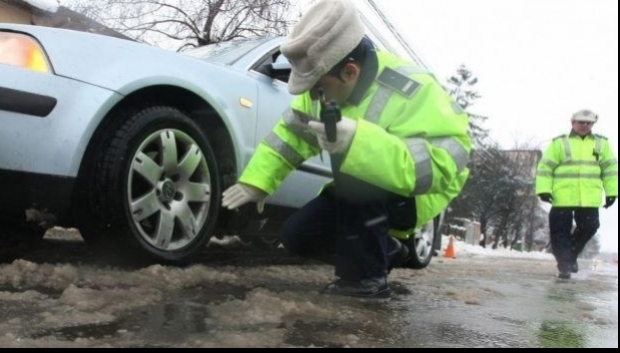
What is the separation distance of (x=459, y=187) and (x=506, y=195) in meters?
18.3

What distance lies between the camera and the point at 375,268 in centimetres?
213

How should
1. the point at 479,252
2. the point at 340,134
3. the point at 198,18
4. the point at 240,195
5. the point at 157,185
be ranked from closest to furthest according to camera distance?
1. the point at 198,18
2. the point at 340,134
3. the point at 240,195
4. the point at 157,185
5. the point at 479,252

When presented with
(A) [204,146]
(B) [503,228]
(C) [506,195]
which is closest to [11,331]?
(A) [204,146]

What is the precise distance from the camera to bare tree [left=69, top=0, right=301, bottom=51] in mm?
1469

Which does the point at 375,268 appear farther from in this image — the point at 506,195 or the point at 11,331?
the point at 506,195

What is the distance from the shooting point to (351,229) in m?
2.07

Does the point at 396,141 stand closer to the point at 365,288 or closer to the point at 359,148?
the point at 359,148

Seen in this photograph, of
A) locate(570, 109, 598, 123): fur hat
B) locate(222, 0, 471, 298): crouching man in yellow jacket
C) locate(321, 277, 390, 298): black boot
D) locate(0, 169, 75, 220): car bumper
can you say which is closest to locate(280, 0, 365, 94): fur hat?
locate(222, 0, 471, 298): crouching man in yellow jacket

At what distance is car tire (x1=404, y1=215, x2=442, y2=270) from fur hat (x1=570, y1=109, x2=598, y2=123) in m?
1.46

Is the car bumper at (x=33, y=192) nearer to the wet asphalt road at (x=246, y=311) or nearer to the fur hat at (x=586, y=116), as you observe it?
the wet asphalt road at (x=246, y=311)

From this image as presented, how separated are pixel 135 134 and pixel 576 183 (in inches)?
141

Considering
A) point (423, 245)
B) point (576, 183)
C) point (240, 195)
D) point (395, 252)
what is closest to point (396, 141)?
point (240, 195)

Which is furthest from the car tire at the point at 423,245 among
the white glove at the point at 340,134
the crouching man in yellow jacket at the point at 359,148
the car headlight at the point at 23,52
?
the car headlight at the point at 23,52

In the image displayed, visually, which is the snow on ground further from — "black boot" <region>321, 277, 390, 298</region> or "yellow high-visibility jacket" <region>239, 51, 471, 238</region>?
"yellow high-visibility jacket" <region>239, 51, 471, 238</region>
